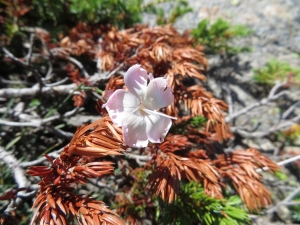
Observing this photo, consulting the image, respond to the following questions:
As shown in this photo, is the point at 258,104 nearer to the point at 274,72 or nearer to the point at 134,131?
the point at 274,72

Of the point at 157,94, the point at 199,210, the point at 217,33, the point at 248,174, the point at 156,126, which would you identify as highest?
the point at 217,33

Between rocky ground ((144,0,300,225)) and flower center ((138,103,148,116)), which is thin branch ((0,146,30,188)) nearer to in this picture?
flower center ((138,103,148,116))

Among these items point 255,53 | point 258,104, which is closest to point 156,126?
point 258,104

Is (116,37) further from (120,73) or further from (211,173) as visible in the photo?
(211,173)

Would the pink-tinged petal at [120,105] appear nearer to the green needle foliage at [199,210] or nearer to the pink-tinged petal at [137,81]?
the pink-tinged petal at [137,81]

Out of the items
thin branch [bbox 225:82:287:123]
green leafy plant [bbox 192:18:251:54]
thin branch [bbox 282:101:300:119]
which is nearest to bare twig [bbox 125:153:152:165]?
thin branch [bbox 225:82:287:123]
